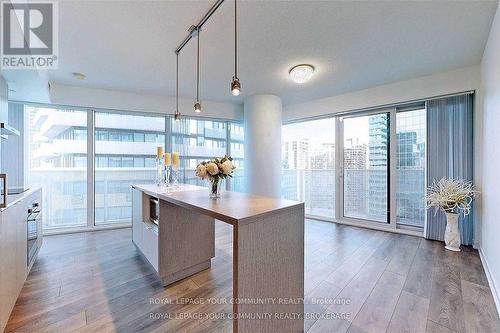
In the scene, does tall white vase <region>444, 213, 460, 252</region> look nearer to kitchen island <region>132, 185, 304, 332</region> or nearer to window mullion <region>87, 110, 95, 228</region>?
kitchen island <region>132, 185, 304, 332</region>

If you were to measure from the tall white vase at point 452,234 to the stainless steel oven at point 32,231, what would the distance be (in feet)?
16.2

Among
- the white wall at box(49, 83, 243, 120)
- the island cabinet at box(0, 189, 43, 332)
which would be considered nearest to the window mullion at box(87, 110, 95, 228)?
the white wall at box(49, 83, 243, 120)

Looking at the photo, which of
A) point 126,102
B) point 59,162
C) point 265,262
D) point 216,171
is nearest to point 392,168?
point 216,171

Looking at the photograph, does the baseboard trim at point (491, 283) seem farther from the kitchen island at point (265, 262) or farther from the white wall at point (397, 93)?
the white wall at point (397, 93)

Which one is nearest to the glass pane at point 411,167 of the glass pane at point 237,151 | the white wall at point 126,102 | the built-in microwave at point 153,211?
the glass pane at point 237,151

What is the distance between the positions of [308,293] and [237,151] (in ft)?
12.5

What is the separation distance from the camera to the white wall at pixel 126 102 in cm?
379

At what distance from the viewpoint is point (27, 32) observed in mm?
2131

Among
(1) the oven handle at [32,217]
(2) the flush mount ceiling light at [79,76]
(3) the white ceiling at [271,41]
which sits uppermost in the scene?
(3) the white ceiling at [271,41]

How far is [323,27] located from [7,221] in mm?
3087

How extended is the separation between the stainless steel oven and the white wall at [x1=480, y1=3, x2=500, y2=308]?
4235 mm

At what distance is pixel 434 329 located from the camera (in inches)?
62.4

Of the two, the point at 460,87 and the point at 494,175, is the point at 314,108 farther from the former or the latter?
the point at 494,175

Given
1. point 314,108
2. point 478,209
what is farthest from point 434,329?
point 314,108
